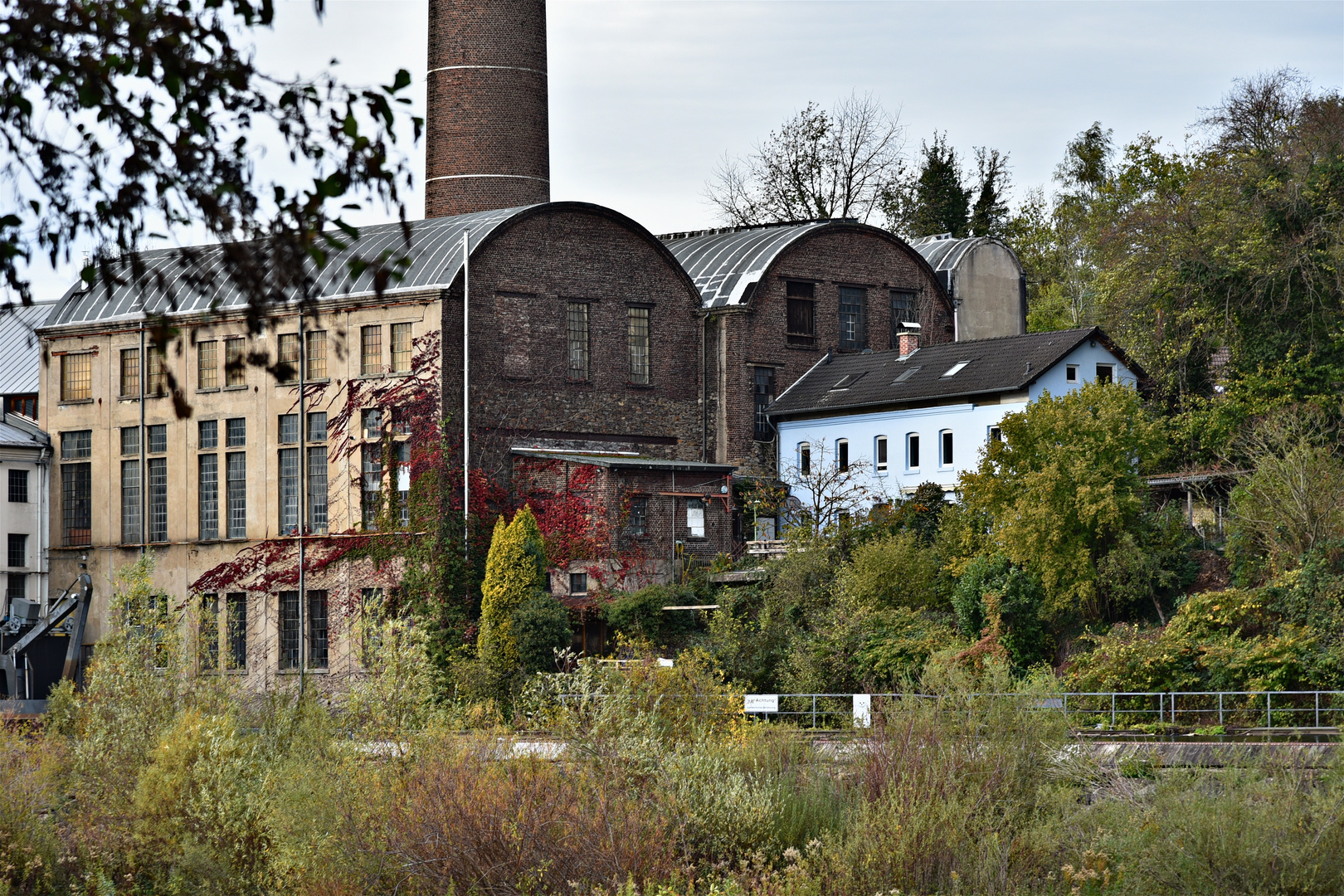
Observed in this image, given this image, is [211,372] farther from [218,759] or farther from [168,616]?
[218,759]

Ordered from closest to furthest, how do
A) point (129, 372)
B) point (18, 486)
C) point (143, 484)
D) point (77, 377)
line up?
1. point (143, 484)
2. point (129, 372)
3. point (18, 486)
4. point (77, 377)

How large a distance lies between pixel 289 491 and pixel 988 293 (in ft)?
76.6

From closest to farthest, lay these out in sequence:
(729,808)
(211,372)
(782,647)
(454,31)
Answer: (729,808)
(782,647)
(211,372)
(454,31)

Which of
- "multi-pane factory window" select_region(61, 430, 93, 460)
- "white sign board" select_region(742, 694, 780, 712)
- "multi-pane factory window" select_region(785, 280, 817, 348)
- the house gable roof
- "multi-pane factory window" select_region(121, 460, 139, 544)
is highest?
"multi-pane factory window" select_region(785, 280, 817, 348)

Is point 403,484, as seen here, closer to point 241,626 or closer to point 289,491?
point 289,491

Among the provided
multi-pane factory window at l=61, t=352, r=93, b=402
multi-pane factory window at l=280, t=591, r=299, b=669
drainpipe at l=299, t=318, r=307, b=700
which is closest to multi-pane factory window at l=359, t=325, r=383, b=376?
drainpipe at l=299, t=318, r=307, b=700

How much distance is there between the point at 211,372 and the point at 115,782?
1011 inches

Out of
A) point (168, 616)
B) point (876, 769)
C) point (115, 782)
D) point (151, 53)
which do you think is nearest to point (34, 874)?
point (115, 782)

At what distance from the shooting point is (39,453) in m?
48.6

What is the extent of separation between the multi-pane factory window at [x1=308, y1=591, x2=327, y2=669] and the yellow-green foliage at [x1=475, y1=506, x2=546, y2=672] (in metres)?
6.46

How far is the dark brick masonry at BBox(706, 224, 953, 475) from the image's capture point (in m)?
47.9

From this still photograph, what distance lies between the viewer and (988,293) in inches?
2175

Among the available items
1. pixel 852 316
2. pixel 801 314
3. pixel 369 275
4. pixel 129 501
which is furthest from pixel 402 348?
pixel 852 316

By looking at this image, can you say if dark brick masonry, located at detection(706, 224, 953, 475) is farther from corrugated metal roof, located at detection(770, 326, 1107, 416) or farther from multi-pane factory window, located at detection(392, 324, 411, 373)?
multi-pane factory window, located at detection(392, 324, 411, 373)
